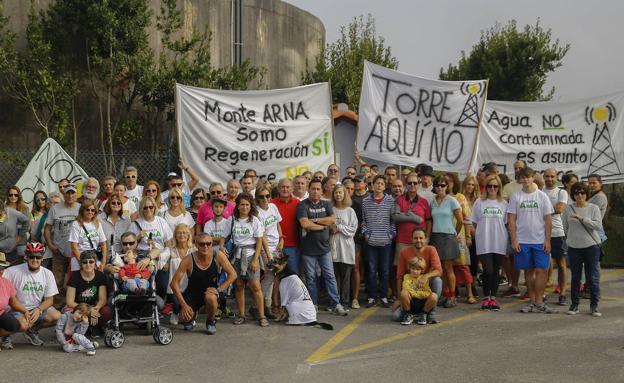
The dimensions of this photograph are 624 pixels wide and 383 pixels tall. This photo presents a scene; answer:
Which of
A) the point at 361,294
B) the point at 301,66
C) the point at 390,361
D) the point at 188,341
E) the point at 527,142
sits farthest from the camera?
the point at 301,66

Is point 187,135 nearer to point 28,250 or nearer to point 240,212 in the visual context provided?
point 240,212

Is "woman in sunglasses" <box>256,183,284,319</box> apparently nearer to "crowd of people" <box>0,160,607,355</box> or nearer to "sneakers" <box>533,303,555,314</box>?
"crowd of people" <box>0,160,607,355</box>

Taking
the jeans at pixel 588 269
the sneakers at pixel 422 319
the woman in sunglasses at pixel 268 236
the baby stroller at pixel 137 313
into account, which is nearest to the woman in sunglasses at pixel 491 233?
the jeans at pixel 588 269

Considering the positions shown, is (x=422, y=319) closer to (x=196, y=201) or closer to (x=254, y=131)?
(x=196, y=201)

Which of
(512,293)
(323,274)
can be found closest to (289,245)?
(323,274)

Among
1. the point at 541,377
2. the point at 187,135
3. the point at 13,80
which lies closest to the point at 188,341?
the point at 541,377

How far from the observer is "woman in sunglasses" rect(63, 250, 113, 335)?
26.7 ft

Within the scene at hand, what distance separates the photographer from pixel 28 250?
8078 mm

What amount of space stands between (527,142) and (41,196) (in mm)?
8277

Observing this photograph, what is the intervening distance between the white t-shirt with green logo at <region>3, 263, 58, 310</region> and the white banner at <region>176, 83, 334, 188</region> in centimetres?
367

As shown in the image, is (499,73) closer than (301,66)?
No

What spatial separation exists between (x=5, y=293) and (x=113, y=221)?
177 cm

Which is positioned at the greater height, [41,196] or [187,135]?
[187,135]

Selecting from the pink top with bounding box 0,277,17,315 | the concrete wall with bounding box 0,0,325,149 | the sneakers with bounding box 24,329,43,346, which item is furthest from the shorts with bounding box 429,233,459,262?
the concrete wall with bounding box 0,0,325,149
